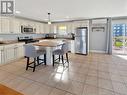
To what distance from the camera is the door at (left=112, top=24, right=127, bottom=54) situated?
6426mm

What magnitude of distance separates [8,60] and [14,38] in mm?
1667

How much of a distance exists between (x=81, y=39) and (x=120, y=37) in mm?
2589

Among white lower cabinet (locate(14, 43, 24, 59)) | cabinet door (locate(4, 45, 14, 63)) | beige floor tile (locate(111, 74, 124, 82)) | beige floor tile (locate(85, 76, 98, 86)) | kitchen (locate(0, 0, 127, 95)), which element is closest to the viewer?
kitchen (locate(0, 0, 127, 95))

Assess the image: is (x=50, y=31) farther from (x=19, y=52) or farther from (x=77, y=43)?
(x=19, y=52)

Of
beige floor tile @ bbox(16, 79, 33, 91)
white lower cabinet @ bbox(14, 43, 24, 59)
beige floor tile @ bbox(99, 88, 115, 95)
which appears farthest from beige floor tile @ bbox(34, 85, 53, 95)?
white lower cabinet @ bbox(14, 43, 24, 59)

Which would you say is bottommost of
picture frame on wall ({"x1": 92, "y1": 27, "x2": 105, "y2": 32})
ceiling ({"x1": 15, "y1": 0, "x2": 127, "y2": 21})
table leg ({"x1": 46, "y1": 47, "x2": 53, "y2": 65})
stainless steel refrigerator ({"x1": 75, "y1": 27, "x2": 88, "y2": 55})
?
table leg ({"x1": 46, "y1": 47, "x2": 53, "y2": 65})

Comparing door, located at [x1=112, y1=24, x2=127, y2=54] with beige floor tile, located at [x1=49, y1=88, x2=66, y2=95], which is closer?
beige floor tile, located at [x1=49, y1=88, x2=66, y2=95]

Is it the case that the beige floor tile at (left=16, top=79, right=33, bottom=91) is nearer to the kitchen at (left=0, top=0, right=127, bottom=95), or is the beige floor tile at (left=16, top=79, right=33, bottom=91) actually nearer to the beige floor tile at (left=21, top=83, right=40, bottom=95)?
the kitchen at (left=0, top=0, right=127, bottom=95)

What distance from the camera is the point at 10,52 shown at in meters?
4.59

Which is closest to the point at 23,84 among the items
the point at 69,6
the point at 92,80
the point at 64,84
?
the point at 64,84

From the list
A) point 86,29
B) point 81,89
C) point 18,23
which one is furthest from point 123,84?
point 18,23

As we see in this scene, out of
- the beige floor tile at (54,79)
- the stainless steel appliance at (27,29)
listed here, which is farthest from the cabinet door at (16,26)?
the beige floor tile at (54,79)

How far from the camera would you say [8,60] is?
4516 millimetres

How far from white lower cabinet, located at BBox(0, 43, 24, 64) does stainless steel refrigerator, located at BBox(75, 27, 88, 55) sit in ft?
11.3
